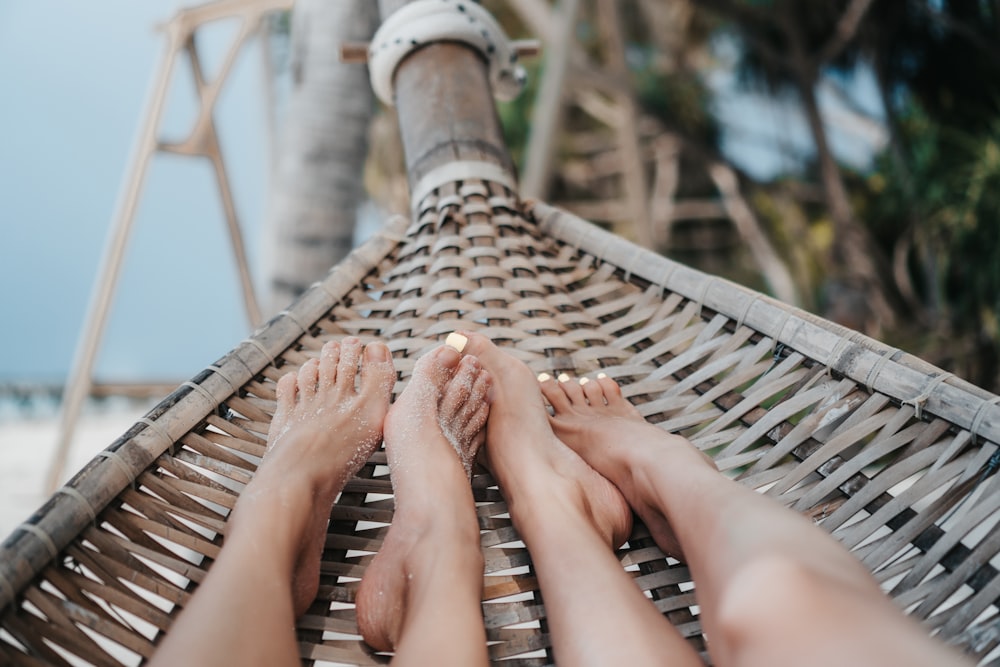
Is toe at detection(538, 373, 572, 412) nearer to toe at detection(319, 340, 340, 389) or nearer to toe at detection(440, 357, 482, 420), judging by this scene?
toe at detection(440, 357, 482, 420)

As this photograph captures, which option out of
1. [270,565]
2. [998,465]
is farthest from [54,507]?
[998,465]

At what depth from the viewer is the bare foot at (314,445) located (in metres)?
0.79

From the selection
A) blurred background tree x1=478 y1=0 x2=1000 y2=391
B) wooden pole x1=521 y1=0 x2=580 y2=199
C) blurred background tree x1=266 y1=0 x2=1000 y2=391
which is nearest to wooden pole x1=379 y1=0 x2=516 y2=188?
wooden pole x1=521 y1=0 x2=580 y2=199

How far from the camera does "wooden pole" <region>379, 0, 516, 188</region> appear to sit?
1.40 meters

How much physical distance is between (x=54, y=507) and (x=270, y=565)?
25cm

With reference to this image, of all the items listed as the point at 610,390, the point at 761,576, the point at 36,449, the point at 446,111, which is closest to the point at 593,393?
the point at 610,390

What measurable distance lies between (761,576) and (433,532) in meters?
0.38

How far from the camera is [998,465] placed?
0.81 meters

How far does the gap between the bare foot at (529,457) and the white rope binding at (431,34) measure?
0.72 m

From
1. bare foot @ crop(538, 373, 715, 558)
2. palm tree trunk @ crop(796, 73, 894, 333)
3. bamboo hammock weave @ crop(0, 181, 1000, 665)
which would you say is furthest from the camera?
palm tree trunk @ crop(796, 73, 894, 333)

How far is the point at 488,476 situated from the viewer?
1.04 metres

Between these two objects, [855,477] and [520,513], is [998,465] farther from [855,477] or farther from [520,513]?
[520,513]

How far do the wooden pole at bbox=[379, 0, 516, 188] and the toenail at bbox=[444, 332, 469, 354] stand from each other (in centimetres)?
43

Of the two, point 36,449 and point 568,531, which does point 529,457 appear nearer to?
point 568,531
